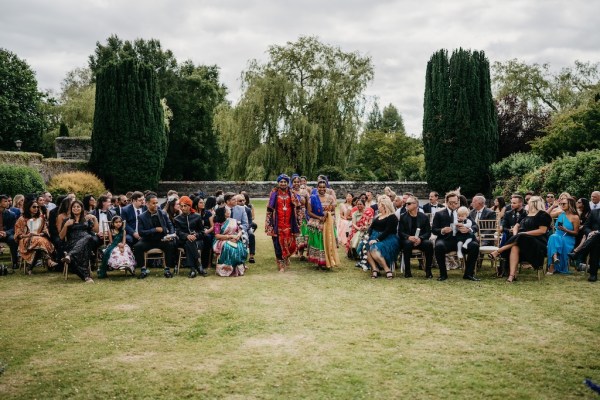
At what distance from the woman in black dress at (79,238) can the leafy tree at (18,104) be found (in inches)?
1263

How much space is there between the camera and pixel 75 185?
20.6m

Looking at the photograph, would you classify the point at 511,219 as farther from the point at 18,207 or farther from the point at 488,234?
the point at 18,207

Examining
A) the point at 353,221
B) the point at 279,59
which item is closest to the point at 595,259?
the point at 353,221

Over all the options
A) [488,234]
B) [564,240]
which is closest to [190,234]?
[488,234]

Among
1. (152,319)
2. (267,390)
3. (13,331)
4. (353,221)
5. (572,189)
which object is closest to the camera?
(267,390)

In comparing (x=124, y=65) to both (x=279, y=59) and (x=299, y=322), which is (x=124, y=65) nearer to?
(x=279, y=59)

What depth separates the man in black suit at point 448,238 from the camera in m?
9.29

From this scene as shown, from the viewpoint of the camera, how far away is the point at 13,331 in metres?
6.17

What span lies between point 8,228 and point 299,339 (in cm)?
844

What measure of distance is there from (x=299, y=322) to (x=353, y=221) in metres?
5.45

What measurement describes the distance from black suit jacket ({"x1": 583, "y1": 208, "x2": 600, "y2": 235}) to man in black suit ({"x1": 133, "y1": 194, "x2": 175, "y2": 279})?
323 inches

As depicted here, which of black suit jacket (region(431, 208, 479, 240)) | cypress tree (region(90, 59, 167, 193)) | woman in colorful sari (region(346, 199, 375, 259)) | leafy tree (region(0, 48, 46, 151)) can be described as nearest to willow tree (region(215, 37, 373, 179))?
cypress tree (region(90, 59, 167, 193))

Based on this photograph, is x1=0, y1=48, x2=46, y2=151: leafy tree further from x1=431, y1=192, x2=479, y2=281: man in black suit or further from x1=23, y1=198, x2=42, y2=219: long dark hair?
x1=431, y1=192, x2=479, y2=281: man in black suit

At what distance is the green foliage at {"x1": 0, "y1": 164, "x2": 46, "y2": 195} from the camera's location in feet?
55.4
